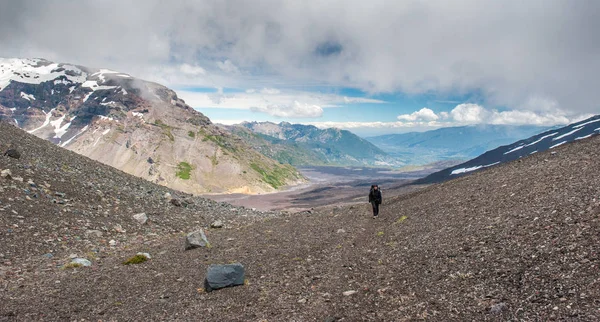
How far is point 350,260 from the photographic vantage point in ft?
55.8

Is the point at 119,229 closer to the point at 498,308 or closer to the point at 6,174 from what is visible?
the point at 6,174

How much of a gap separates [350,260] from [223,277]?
6495mm

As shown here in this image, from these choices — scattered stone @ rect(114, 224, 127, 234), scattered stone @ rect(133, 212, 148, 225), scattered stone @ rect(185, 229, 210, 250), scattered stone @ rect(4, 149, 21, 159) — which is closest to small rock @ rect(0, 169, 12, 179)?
scattered stone @ rect(4, 149, 21, 159)

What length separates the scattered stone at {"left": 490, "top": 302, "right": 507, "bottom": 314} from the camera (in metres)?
9.27

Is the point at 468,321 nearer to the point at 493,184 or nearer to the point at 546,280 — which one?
→ the point at 546,280

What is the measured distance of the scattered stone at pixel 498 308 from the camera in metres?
9.27

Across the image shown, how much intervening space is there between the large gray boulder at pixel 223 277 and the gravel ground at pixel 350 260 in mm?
386

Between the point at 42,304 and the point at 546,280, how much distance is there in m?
17.2

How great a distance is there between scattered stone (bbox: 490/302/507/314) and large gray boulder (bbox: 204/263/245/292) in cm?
914

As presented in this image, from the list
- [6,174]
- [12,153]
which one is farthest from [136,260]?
[12,153]

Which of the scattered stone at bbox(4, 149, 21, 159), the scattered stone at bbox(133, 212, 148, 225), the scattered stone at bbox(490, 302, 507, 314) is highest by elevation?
the scattered stone at bbox(4, 149, 21, 159)

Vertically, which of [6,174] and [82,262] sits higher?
[6,174]

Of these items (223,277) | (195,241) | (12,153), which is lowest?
(223,277)

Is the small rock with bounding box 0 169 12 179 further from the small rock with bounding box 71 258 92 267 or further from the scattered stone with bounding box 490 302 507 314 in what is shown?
the scattered stone with bounding box 490 302 507 314
